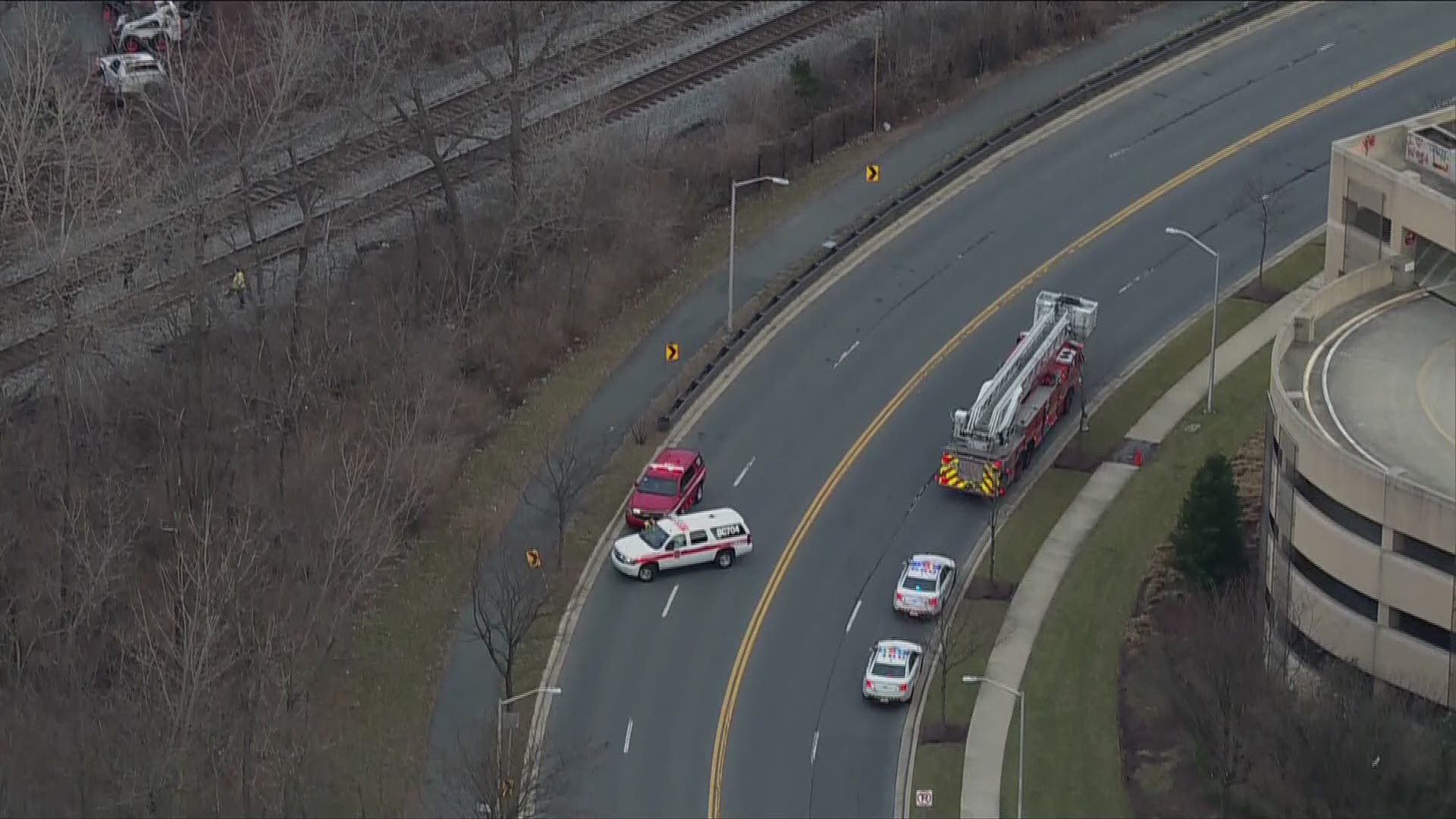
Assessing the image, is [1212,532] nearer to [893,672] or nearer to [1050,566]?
[1050,566]

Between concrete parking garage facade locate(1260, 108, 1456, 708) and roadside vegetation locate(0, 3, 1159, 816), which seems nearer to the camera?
roadside vegetation locate(0, 3, 1159, 816)

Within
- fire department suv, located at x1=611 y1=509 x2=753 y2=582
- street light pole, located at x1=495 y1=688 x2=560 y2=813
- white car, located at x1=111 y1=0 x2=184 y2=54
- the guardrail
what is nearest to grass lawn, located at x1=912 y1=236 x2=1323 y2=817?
fire department suv, located at x1=611 y1=509 x2=753 y2=582

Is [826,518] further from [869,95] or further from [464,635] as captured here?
[869,95]

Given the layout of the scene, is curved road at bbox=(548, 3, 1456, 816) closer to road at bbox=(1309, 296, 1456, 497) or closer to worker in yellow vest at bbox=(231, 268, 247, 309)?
road at bbox=(1309, 296, 1456, 497)

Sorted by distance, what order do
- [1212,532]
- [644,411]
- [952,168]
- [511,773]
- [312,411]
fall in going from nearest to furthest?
[511,773] < [1212,532] < [312,411] < [644,411] < [952,168]

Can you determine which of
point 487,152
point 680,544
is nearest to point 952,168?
point 487,152

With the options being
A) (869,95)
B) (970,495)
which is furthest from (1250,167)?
(970,495)
